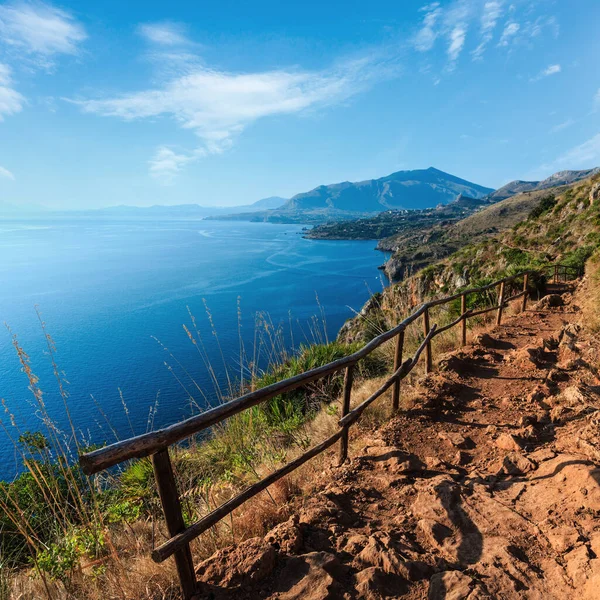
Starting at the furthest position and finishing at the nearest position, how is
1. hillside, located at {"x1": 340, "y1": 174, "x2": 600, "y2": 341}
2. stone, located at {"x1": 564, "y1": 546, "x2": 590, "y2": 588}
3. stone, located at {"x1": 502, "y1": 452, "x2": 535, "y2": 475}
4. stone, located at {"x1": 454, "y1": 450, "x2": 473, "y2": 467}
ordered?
hillside, located at {"x1": 340, "y1": 174, "x2": 600, "y2": 341} < stone, located at {"x1": 454, "y1": 450, "x2": 473, "y2": 467} < stone, located at {"x1": 502, "y1": 452, "x2": 535, "y2": 475} < stone, located at {"x1": 564, "y1": 546, "x2": 590, "y2": 588}

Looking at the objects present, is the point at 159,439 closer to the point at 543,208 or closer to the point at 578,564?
the point at 578,564

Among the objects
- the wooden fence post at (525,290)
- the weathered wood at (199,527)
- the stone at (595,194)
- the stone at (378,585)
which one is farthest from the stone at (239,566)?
the stone at (595,194)

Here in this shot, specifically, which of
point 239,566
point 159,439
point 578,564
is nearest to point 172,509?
point 159,439

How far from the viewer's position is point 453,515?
272 cm

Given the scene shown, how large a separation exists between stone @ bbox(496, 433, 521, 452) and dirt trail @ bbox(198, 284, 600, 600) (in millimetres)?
12

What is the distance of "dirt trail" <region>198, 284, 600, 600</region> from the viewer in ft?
7.07

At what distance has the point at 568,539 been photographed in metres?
2.34

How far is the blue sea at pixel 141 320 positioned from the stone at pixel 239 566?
1.64m

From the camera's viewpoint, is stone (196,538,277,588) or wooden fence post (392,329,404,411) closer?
stone (196,538,277,588)

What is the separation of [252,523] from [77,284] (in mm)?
59739

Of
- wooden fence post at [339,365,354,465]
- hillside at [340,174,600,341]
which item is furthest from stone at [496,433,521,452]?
hillside at [340,174,600,341]

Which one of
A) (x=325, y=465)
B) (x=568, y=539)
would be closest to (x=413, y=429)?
(x=325, y=465)

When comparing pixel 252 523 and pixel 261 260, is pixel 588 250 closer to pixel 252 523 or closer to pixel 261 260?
pixel 252 523

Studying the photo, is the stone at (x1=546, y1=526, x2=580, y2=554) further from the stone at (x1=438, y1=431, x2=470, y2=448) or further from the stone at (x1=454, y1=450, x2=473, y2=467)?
the stone at (x1=438, y1=431, x2=470, y2=448)
